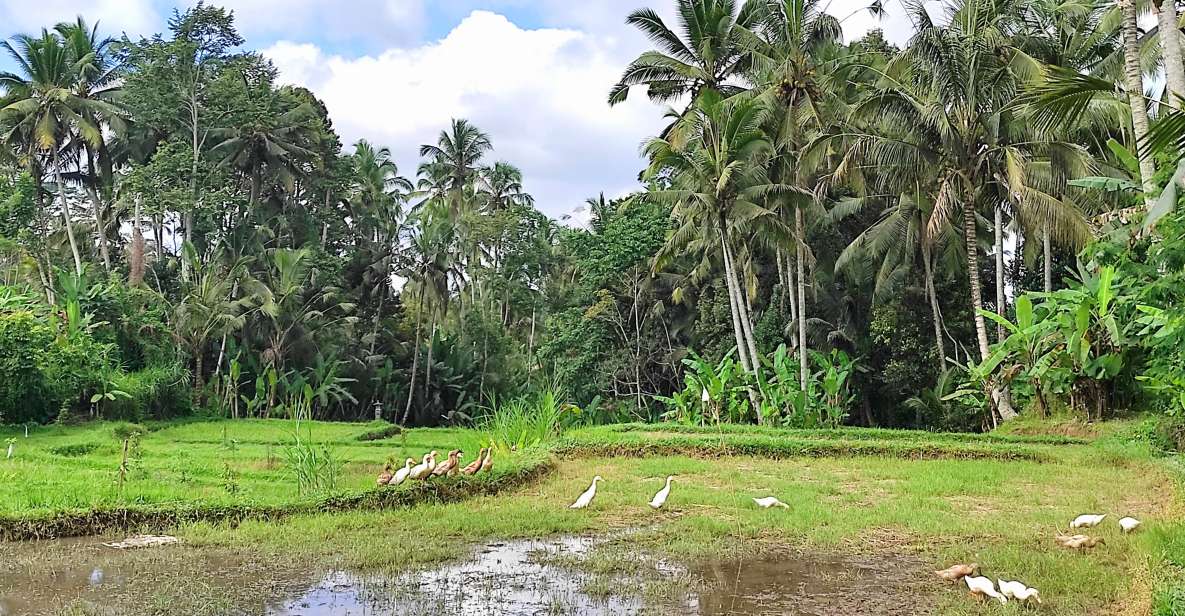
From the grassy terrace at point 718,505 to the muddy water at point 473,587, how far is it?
0.22 metres

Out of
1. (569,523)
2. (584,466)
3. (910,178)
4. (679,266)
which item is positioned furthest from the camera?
(679,266)

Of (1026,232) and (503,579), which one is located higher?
(1026,232)

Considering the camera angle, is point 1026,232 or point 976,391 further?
point 1026,232

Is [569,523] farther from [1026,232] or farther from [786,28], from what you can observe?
[1026,232]

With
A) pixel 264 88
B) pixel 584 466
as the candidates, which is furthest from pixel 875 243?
pixel 264 88

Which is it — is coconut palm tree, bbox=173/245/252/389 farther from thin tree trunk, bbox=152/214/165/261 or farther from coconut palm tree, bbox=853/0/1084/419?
coconut palm tree, bbox=853/0/1084/419

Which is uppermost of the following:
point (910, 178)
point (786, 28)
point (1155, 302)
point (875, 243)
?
point (786, 28)

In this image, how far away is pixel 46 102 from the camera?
81.9 ft

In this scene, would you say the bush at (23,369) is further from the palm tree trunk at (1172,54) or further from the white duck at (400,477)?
the palm tree trunk at (1172,54)

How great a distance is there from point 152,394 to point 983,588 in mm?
19566

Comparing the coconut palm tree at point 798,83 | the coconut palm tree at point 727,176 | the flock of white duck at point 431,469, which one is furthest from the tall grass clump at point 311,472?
the coconut palm tree at point 798,83

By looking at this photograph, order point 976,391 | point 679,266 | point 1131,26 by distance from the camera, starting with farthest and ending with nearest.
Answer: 1. point 679,266
2. point 976,391
3. point 1131,26

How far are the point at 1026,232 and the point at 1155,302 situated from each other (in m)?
9.95

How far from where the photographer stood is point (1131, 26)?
10.8 m
